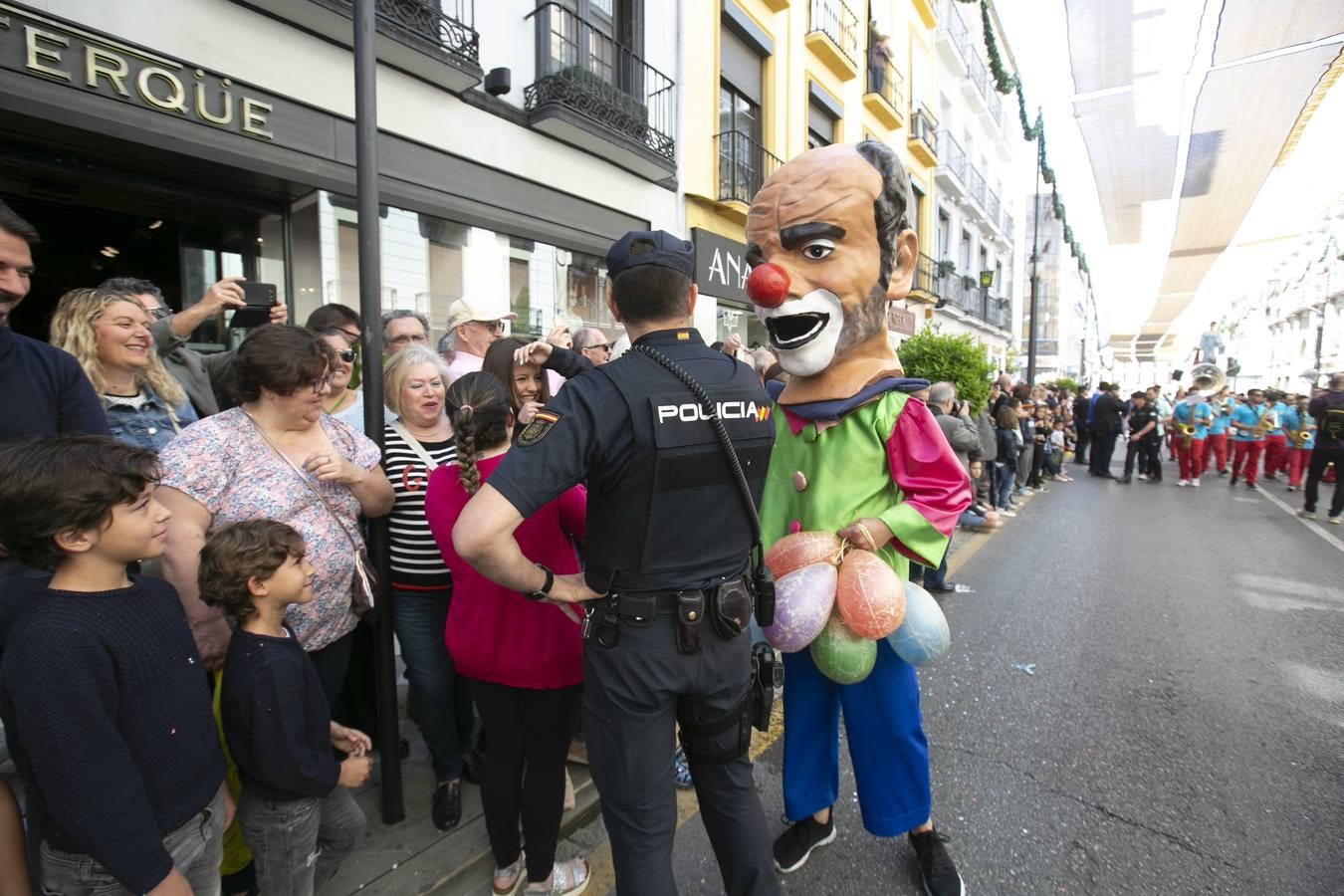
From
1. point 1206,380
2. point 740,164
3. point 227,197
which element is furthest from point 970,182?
point 227,197

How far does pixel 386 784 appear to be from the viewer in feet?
7.53

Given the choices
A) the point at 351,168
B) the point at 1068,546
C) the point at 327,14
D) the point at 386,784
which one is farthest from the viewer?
the point at 1068,546

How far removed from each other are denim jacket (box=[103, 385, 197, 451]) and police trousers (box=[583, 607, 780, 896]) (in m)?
1.73

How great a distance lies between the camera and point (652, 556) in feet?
5.27

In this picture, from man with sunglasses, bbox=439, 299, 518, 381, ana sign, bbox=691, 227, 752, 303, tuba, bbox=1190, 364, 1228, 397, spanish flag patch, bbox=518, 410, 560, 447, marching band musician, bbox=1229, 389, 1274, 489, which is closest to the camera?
spanish flag patch, bbox=518, 410, 560, 447

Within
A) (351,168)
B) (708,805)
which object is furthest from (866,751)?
(351,168)

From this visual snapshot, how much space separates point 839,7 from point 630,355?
13.5 m

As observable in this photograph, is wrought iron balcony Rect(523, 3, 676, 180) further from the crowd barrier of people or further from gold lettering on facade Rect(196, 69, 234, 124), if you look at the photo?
the crowd barrier of people

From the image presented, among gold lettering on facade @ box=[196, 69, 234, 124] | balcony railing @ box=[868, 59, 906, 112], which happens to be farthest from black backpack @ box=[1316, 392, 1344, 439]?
gold lettering on facade @ box=[196, 69, 234, 124]

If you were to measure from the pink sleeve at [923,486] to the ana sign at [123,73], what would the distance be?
500cm

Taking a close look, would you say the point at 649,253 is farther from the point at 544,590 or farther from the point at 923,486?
the point at 923,486

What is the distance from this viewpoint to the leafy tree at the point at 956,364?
671cm

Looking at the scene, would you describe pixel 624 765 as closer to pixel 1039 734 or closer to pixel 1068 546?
pixel 1039 734

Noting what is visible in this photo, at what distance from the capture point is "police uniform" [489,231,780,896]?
60.1 inches
